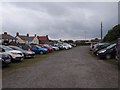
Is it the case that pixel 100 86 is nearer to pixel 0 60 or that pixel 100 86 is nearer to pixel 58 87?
pixel 58 87

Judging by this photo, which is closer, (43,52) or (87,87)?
(87,87)

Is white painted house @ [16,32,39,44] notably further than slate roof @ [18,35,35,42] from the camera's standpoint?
No

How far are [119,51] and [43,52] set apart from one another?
20.2 meters

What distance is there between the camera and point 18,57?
61.9 feet

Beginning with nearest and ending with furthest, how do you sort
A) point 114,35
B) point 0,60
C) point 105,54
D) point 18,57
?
1. point 0,60
2. point 18,57
3. point 105,54
4. point 114,35

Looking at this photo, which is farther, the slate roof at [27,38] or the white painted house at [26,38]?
the slate roof at [27,38]

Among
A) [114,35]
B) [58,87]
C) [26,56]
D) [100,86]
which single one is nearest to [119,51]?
[100,86]

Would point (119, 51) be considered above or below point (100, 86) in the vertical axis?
above

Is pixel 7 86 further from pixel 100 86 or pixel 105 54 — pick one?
pixel 105 54

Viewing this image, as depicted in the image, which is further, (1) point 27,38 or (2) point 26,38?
(1) point 27,38

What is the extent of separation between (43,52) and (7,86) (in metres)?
25.6

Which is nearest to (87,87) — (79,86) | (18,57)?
(79,86)

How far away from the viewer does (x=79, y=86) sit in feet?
26.9

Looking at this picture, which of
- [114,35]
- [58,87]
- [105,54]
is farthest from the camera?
[114,35]
